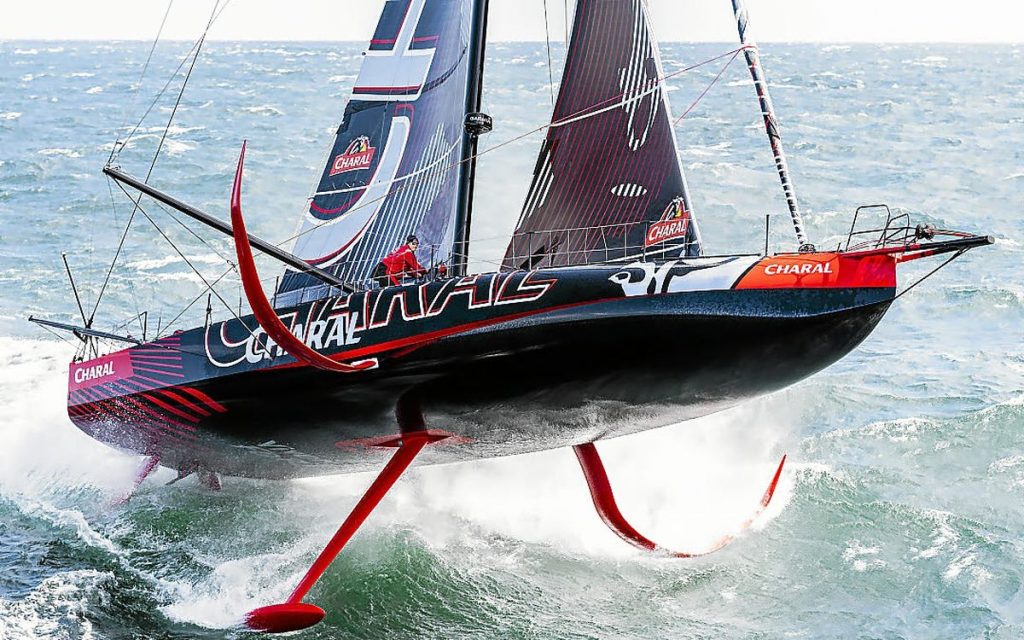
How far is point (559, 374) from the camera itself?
8.41 m

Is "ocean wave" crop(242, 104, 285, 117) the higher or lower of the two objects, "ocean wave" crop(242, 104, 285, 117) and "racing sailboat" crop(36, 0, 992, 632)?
the higher

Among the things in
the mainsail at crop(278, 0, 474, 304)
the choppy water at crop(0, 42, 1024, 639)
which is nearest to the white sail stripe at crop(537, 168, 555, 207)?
the mainsail at crop(278, 0, 474, 304)

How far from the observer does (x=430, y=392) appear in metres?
8.82

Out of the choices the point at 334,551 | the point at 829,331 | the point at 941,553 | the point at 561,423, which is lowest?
the point at 941,553

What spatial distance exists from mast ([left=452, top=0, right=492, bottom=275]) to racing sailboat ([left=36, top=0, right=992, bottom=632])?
20 millimetres

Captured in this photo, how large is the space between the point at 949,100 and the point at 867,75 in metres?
15.3

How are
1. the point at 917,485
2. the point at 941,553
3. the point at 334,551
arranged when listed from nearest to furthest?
the point at 334,551, the point at 941,553, the point at 917,485

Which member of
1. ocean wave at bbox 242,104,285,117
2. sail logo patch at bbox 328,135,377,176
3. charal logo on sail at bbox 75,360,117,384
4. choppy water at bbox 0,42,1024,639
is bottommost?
choppy water at bbox 0,42,1024,639

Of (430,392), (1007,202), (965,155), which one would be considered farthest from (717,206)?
(430,392)

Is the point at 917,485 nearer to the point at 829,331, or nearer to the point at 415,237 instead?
the point at 829,331

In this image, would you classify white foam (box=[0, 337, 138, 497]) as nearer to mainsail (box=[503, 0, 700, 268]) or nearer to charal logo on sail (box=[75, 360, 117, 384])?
charal logo on sail (box=[75, 360, 117, 384])

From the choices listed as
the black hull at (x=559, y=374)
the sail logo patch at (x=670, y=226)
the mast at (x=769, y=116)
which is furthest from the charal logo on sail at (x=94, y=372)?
the mast at (x=769, y=116)

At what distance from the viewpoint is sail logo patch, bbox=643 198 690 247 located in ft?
34.7

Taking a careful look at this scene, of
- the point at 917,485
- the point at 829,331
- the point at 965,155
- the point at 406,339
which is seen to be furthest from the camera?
the point at 965,155
